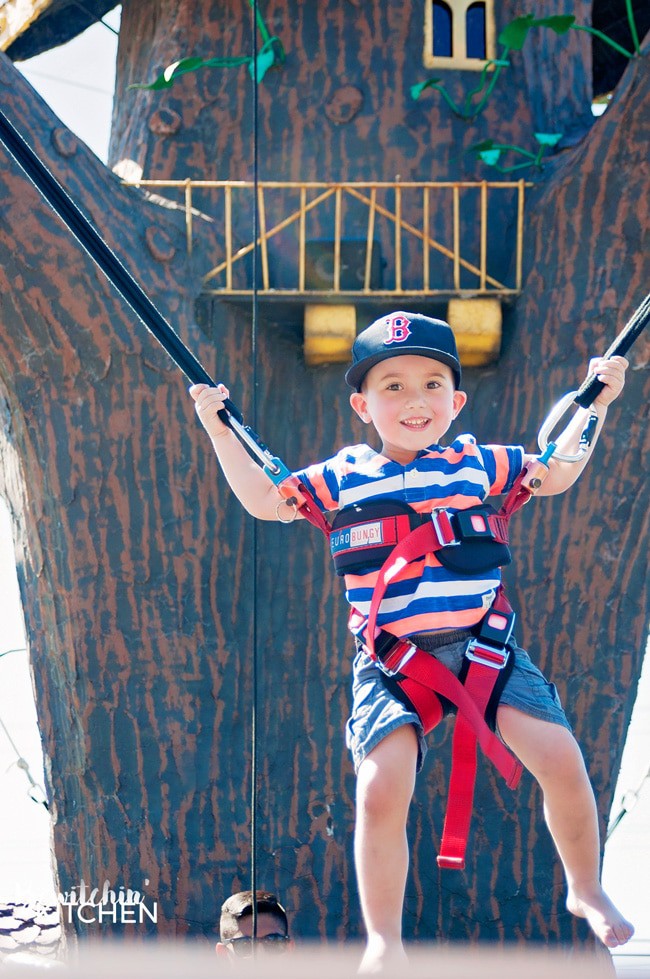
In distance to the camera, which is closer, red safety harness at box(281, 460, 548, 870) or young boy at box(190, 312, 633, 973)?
young boy at box(190, 312, 633, 973)

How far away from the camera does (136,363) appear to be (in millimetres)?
5047

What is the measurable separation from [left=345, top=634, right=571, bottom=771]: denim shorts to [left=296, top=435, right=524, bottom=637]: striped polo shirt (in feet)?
0.26

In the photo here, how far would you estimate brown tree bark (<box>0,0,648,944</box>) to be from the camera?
492 cm

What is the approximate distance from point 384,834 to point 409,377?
1.02 meters

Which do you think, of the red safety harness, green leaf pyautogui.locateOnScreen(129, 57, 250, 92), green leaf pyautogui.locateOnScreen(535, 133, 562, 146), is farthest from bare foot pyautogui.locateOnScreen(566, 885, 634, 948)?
green leaf pyautogui.locateOnScreen(129, 57, 250, 92)

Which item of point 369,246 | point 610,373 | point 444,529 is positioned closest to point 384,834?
point 444,529

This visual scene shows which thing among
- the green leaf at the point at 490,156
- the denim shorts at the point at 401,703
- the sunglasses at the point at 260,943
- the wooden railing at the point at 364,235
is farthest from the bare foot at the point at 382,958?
the green leaf at the point at 490,156

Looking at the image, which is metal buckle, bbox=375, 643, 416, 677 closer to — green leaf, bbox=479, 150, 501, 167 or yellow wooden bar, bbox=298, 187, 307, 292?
yellow wooden bar, bbox=298, 187, 307, 292

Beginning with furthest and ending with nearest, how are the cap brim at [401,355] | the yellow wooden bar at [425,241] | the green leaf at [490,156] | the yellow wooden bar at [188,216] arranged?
the green leaf at [490,156] < the yellow wooden bar at [188,216] < the yellow wooden bar at [425,241] < the cap brim at [401,355]

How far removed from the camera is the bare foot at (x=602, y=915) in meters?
2.71

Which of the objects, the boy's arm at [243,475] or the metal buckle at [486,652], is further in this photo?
the boy's arm at [243,475]

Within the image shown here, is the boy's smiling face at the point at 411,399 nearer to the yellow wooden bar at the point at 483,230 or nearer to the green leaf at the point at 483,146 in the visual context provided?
the yellow wooden bar at the point at 483,230

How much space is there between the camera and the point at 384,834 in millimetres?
2756

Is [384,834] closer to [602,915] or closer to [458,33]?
[602,915]
